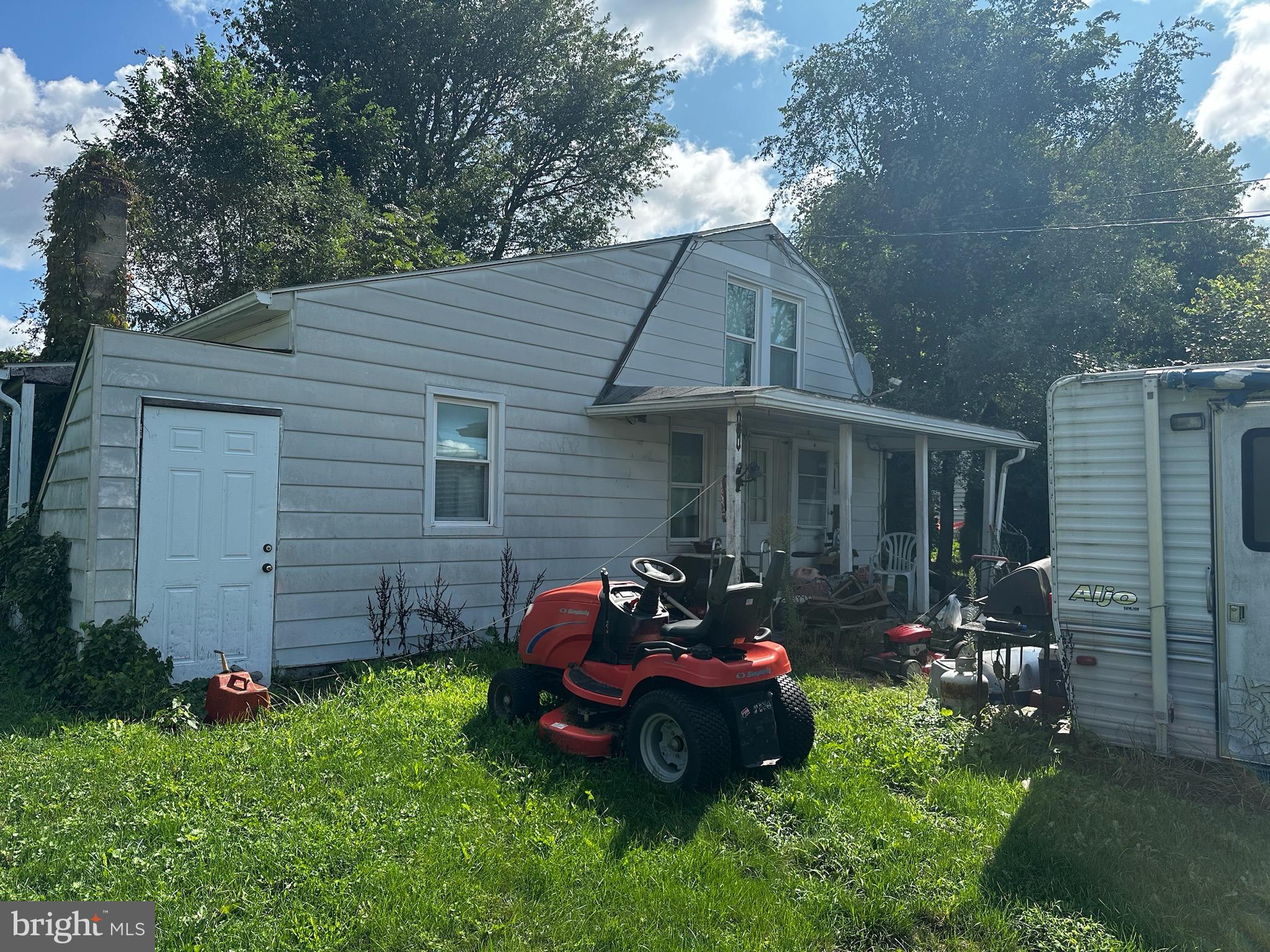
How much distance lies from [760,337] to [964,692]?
666 centimetres

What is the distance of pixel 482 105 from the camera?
936 inches

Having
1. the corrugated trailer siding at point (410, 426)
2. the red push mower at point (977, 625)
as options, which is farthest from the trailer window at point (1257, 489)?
the corrugated trailer siding at point (410, 426)

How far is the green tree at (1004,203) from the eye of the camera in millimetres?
15625

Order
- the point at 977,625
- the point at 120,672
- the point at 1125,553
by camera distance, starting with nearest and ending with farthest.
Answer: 1. the point at 1125,553
2. the point at 120,672
3. the point at 977,625

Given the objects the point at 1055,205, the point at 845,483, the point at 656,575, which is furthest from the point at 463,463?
the point at 1055,205

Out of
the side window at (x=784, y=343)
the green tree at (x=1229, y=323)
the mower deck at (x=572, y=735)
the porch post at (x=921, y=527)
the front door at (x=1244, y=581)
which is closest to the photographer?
the front door at (x=1244, y=581)

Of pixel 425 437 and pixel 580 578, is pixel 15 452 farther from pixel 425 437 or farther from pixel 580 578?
pixel 580 578

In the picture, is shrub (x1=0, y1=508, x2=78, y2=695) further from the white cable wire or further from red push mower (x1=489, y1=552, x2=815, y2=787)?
red push mower (x1=489, y1=552, x2=815, y2=787)

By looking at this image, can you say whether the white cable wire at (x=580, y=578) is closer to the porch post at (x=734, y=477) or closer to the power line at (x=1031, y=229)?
the porch post at (x=734, y=477)

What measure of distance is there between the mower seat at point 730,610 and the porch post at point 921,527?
6.37m

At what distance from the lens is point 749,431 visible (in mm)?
11422

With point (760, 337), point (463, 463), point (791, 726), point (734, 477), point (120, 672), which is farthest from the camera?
point (760, 337)

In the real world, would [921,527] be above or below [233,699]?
above

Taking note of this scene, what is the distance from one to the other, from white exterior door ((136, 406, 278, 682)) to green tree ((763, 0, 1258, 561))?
44.4ft
